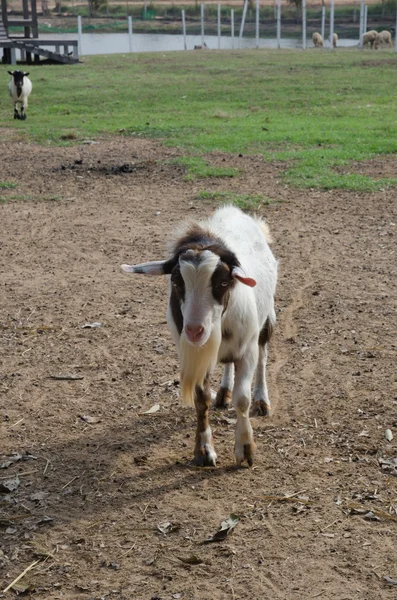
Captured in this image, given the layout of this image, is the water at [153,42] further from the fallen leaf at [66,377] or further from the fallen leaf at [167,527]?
the fallen leaf at [167,527]

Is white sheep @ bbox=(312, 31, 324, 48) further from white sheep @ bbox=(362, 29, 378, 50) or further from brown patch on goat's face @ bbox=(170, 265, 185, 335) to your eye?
brown patch on goat's face @ bbox=(170, 265, 185, 335)

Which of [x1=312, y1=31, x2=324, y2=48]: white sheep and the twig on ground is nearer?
the twig on ground

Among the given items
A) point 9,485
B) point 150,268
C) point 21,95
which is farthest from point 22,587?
point 21,95

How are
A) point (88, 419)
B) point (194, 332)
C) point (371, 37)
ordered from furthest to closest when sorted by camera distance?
point (371, 37)
point (88, 419)
point (194, 332)

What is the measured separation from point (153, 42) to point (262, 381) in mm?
48605

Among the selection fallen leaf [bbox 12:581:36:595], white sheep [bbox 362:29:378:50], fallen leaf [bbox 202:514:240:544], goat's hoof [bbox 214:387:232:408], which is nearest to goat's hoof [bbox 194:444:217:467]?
fallen leaf [bbox 202:514:240:544]

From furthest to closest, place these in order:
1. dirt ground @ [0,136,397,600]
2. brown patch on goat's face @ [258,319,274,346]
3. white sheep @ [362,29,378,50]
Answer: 1. white sheep @ [362,29,378,50]
2. brown patch on goat's face @ [258,319,274,346]
3. dirt ground @ [0,136,397,600]

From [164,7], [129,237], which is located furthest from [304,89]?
[164,7]

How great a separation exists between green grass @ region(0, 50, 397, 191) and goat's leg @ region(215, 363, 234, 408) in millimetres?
6649

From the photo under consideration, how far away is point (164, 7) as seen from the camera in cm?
7088

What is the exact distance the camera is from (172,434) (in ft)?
18.2

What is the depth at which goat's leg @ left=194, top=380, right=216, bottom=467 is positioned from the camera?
504cm

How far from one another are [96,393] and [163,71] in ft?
84.4

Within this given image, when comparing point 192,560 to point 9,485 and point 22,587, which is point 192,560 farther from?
point 9,485
